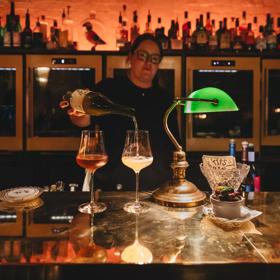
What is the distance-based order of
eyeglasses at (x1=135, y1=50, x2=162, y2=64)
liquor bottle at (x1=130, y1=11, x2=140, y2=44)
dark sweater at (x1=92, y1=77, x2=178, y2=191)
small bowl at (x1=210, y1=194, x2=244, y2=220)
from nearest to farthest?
small bowl at (x1=210, y1=194, x2=244, y2=220), dark sweater at (x1=92, y1=77, x2=178, y2=191), eyeglasses at (x1=135, y1=50, x2=162, y2=64), liquor bottle at (x1=130, y1=11, x2=140, y2=44)

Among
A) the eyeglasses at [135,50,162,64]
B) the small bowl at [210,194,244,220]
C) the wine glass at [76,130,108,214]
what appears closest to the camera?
the small bowl at [210,194,244,220]

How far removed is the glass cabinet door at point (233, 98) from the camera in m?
2.82

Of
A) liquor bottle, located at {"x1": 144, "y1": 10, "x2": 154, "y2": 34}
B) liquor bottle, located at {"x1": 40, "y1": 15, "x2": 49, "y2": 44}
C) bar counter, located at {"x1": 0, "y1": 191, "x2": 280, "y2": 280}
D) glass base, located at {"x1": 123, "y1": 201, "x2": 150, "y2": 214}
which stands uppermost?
liquor bottle, located at {"x1": 144, "y1": 10, "x2": 154, "y2": 34}

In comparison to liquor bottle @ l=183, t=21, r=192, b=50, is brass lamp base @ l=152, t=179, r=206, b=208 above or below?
below

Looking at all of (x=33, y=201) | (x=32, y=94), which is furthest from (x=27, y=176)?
(x=33, y=201)

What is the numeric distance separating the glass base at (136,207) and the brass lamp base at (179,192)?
6 cm

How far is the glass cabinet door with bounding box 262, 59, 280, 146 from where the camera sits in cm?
282

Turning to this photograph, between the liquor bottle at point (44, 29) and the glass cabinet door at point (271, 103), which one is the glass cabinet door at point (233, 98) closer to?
the glass cabinet door at point (271, 103)

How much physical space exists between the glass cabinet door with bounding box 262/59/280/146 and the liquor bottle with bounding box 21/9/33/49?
1.78 metres

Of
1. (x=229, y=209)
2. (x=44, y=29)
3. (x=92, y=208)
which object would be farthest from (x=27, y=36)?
(x=229, y=209)

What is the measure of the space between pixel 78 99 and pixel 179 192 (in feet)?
1.54

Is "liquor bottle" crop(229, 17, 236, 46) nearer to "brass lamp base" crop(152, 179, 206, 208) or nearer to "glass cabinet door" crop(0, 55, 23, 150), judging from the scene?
"glass cabinet door" crop(0, 55, 23, 150)

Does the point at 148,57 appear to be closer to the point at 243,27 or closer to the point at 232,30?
the point at 232,30

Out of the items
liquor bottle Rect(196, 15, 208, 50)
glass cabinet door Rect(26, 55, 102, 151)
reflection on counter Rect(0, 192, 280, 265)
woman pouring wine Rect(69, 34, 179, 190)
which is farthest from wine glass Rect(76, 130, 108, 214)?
liquor bottle Rect(196, 15, 208, 50)
